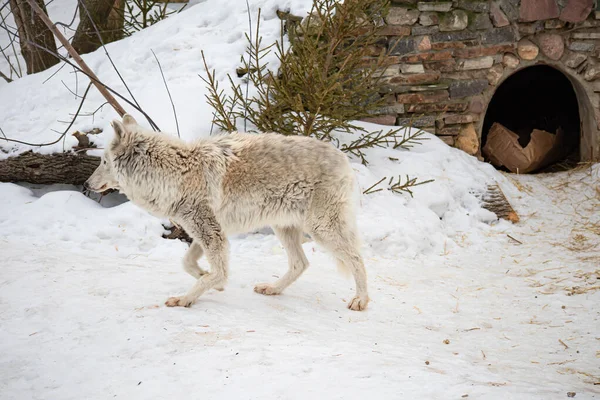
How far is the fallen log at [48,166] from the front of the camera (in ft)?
21.4

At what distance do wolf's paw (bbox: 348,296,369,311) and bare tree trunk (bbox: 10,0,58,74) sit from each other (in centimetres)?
672

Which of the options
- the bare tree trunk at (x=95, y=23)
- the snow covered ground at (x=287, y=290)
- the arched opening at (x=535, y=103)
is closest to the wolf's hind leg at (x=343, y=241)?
the snow covered ground at (x=287, y=290)

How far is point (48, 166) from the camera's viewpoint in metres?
6.55

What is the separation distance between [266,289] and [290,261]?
0.33m

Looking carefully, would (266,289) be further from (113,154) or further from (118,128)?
(118,128)

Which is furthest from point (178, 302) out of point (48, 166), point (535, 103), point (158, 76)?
point (535, 103)

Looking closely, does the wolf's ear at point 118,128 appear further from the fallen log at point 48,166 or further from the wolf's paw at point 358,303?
the fallen log at point 48,166

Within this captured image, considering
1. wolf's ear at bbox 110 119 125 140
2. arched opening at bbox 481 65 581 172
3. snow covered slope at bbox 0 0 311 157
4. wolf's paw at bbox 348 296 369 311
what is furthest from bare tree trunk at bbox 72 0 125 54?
arched opening at bbox 481 65 581 172

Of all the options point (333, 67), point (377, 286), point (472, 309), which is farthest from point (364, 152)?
point (472, 309)

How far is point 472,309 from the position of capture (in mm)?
4746

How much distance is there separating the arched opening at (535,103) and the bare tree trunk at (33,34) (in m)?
8.48

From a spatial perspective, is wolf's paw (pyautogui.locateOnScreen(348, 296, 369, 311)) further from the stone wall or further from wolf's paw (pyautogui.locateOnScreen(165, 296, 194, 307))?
the stone wall

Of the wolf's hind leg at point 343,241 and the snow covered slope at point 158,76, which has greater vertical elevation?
the snow covered slope at point 158,76

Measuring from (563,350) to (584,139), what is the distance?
6613 millimetres
